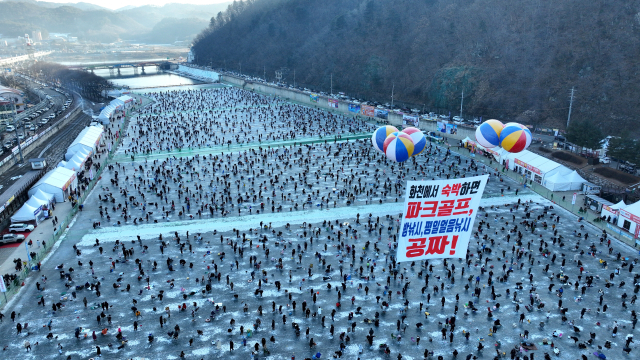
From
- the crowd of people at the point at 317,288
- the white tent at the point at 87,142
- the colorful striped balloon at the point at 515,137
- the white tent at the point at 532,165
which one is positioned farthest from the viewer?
the white tent at the point at 87,142

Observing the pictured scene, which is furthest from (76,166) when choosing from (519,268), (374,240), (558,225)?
(558,225)

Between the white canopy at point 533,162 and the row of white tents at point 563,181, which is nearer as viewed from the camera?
the row of white tents at point 563,181

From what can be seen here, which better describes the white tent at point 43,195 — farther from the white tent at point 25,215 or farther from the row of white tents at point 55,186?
the white tent at point 25,215

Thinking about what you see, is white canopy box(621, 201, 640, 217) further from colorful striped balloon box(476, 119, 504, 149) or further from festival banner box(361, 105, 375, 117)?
festival banner box(361, 105, 375, 117)

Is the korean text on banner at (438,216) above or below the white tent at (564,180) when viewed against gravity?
above

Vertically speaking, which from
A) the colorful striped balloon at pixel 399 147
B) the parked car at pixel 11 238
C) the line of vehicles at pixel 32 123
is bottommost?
the parked car at pixel 11 238

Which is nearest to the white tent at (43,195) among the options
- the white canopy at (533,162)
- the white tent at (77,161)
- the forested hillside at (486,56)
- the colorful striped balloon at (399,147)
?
the white tent at (77,161)

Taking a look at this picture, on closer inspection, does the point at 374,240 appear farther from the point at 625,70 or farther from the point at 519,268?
the point at 625,70
